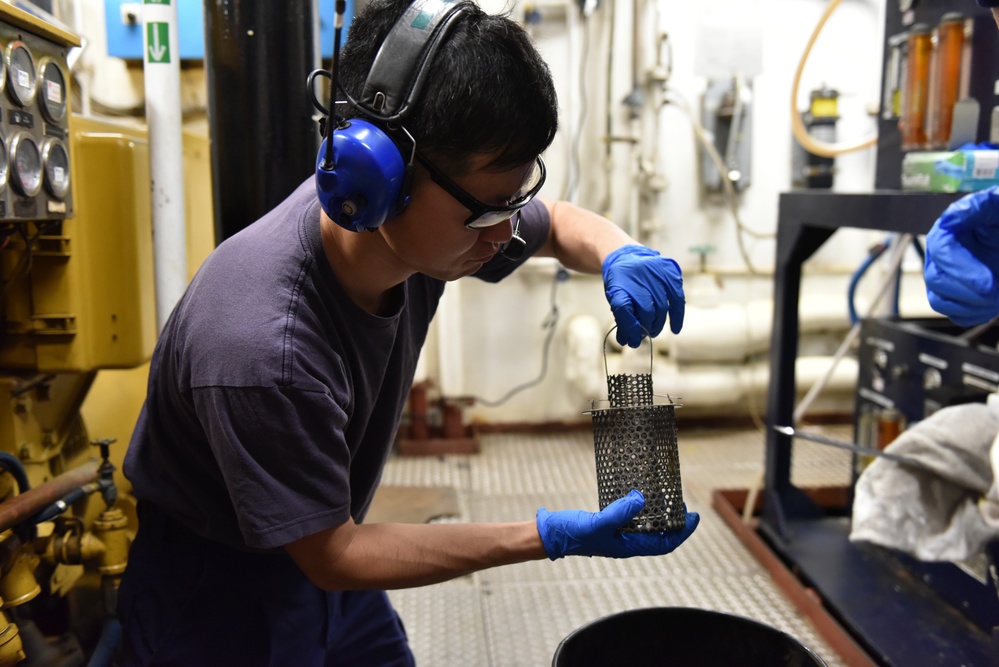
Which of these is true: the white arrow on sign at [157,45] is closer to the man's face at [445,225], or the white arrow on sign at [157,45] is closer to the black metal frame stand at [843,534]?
the man's face at [445,225]

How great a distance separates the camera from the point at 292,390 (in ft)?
2.92

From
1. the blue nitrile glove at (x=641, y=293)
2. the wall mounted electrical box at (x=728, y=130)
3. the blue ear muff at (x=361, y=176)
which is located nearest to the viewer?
the blue ear muff at (x=361, y=176)

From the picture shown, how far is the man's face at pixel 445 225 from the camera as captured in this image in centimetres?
90

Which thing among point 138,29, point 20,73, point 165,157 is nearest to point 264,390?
point 20,73

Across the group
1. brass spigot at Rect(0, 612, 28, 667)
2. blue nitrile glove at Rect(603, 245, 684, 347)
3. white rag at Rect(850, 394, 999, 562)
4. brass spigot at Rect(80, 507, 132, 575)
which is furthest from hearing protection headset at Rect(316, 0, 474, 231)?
white rag at Rect(850, 394, 999, 562)

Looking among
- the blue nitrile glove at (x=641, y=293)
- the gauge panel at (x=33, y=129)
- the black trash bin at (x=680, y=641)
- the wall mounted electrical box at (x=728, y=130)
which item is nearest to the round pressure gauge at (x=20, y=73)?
the gauge panel at (x=33, y=129)

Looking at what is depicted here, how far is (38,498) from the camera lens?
125 centimetres

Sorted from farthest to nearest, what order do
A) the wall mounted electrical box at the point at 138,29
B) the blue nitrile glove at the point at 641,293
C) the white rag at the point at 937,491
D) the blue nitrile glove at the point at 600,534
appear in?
the wall mounted electrical box at the point at 138,29 → the white rag at the point at 937,491 → the blue nitrile glove at the point at 641,293 → the blue nitrile glove at the point at 600,534

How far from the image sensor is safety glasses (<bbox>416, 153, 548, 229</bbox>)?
89cm

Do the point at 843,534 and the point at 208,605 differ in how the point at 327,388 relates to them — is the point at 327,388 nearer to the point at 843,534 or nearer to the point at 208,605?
the point at 208,605

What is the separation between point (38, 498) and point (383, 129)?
0.87m

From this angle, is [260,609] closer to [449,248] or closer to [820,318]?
[449,248]

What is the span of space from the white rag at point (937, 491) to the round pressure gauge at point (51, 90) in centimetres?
177

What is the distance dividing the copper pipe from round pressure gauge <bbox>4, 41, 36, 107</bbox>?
2.01ft
